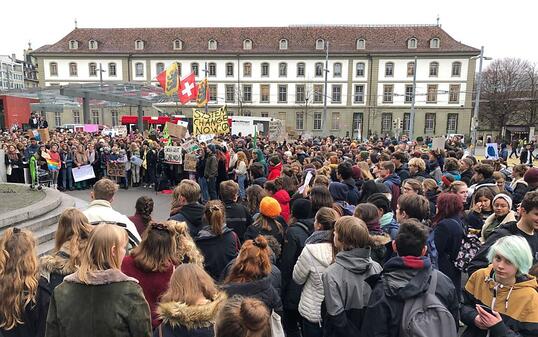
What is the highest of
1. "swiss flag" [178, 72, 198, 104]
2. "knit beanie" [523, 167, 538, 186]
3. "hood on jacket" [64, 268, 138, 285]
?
"swiss flag" [178, 72, 198, 104]

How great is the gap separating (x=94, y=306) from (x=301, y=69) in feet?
198

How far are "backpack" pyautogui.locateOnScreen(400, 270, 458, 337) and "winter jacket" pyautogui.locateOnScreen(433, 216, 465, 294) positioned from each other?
184 centimetres

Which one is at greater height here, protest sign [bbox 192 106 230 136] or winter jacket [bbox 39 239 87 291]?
protest sign [bbox 192 106 230 136]

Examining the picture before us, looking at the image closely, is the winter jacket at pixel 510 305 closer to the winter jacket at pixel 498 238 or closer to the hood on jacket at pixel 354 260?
the winter jacket at pixel 498 238

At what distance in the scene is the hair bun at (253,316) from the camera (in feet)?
7.09

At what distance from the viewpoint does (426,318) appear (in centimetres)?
268

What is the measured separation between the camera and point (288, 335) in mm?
4648

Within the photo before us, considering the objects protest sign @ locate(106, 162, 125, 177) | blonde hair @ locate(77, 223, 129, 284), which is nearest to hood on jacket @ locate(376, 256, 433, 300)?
blonde hair @ locate(77, 223, 129, 284)

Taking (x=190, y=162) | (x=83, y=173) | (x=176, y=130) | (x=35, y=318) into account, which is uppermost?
(x=176, y=130)

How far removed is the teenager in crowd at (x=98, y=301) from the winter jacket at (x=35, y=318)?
40 cm

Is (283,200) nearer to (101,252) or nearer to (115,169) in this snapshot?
(101,252)

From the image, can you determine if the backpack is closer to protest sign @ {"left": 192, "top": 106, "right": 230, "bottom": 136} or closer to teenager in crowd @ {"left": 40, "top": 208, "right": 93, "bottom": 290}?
teenager in crowd @ {"left": 40, "top": 208, "right": 93, "bottom": 290}

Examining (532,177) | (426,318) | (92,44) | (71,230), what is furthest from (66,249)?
(92,44)

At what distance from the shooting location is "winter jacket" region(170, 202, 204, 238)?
5281 millimetres
